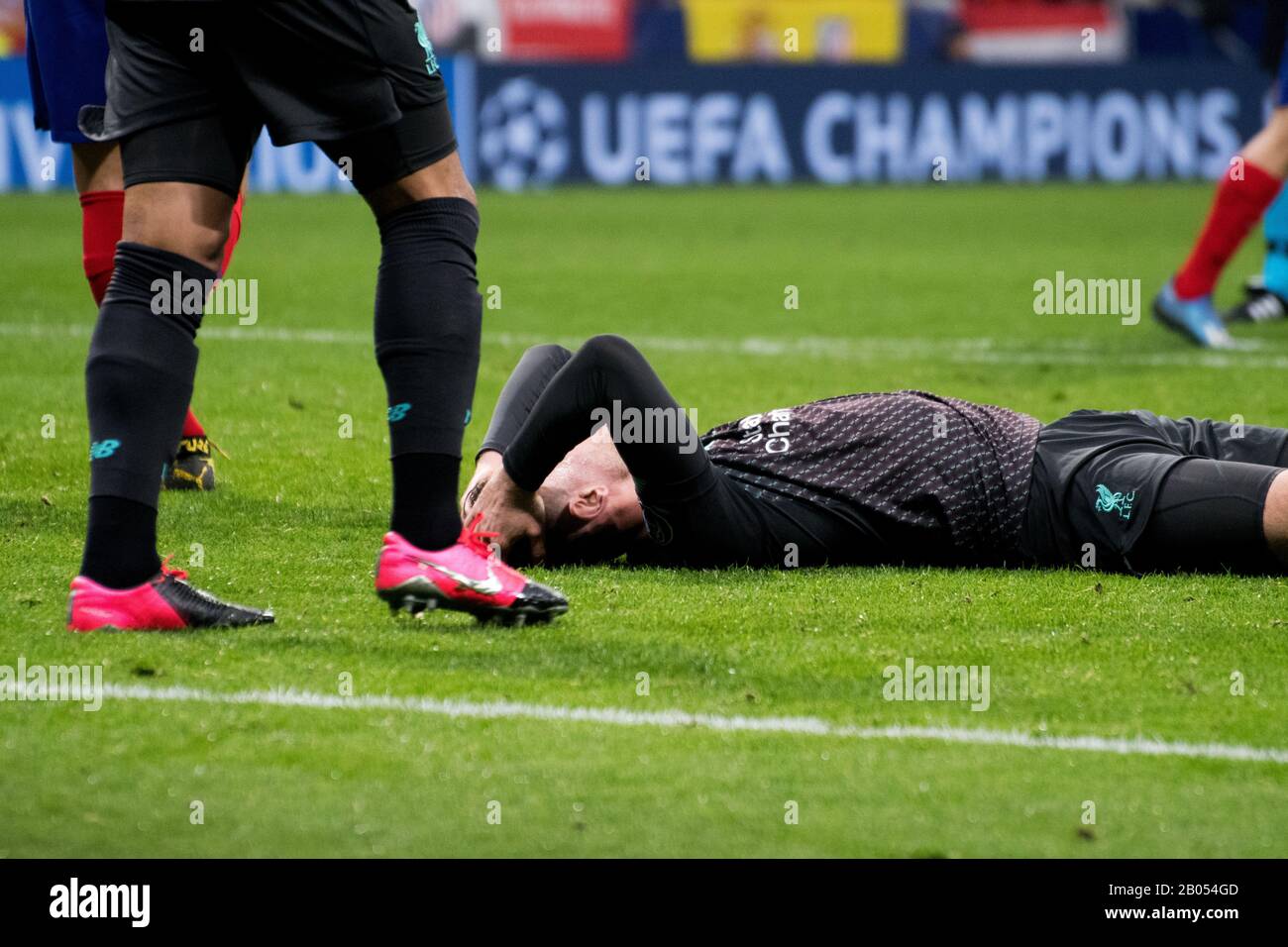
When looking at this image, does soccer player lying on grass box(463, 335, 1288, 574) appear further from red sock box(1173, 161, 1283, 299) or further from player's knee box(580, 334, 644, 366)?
red sock box(1173, 161, 1283, 299)

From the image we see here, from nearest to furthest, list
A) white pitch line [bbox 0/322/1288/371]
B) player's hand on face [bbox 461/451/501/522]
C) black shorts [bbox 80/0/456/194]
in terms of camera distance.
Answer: black shorts [bbox 80/0/456/194], player's hand on face [bbox 461/451/501/522], white pitch line [bbox 0/322/1288/371]

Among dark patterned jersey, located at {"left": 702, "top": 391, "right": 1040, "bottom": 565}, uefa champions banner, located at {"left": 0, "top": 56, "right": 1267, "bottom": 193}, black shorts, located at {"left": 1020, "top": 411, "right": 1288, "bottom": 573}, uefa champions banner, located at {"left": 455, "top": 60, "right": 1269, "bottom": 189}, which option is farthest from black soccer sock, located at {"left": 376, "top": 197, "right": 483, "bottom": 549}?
uefa champions banner, located at {"left": 455, "top": 60, "right": 1269, "bottom": 189}

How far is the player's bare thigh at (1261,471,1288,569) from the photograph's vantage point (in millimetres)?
3939

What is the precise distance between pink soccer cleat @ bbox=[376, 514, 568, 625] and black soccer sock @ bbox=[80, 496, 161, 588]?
42cm

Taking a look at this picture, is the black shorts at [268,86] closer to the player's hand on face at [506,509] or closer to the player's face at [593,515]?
the player's hand on face at [506,509]

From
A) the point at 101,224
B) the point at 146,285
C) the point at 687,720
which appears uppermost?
the point at 101,224

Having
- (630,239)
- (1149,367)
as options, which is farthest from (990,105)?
(1149,367)

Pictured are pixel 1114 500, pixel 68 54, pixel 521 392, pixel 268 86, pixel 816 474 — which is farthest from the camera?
pixel 68 54

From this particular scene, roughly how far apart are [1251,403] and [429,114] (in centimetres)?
416

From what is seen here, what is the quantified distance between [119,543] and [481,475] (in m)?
0.96

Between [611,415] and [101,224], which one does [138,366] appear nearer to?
[611,415]

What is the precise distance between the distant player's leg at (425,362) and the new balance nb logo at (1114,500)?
4.38ft

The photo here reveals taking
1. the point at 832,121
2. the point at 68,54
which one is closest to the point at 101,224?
the point at 68,54

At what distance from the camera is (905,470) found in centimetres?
413
